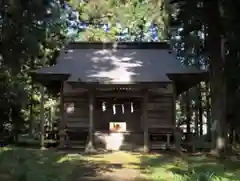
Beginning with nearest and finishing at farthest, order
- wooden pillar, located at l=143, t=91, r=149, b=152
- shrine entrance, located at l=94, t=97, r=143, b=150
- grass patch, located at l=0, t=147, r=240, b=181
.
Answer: grass patch, located at l=0, t=147, r=240, b=181, wooden pillar, located at l=143, t=91, r=149, b=152, shrine entrance, located at l=94, t=97, r=143, b=150

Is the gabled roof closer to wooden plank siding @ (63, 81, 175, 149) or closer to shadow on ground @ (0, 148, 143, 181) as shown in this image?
wooden plank siding @ (63, 81, 175, 149)

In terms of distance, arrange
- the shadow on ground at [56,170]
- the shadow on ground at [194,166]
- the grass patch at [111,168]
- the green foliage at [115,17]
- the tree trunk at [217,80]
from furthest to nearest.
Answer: the green foliage at [115,17]
the tree trunk at [217,80]
the shadow on ground at [194,166]
the grass patch at [111,168]
the shadow on ground at [56,170]

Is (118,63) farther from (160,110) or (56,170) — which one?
(56,170)

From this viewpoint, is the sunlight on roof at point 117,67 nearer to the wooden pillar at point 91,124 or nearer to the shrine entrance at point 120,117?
the wooden pillar at point 91,124

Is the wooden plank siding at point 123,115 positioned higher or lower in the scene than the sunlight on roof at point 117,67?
lower

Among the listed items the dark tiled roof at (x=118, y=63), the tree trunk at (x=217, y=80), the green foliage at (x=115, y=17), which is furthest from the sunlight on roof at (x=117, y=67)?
the tree trunk at (x=217, y=80)

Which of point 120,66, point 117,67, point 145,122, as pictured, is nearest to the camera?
point 145,122

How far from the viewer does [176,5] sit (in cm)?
1784

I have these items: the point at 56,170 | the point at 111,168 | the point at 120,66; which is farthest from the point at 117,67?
the point at 56,170

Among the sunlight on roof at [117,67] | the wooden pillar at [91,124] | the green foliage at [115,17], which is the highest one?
the green foliage at [115,17]

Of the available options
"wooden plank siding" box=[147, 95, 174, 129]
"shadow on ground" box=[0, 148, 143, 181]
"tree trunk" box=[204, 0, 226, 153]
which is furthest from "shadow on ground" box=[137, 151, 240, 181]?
"wooden plank siding" box=[147, 95, 174, 129]

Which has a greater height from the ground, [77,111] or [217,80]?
[217,80]

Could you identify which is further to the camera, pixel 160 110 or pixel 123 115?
pixel 123 115

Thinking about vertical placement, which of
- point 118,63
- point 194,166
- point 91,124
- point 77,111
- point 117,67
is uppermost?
point 118,63
